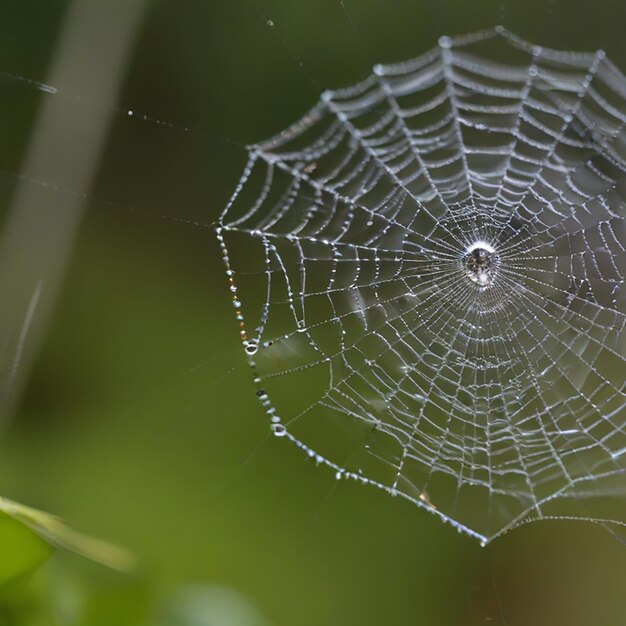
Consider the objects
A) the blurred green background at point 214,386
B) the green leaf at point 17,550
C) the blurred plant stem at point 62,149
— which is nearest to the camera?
the green leaf at point 17,550

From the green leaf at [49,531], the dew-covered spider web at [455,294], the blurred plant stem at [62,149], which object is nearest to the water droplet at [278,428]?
the dew-covered spider web at [455,294]

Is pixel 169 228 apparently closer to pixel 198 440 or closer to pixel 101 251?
pixel 101 251

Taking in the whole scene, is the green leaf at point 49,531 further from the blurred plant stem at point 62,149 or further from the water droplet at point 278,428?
the water droplet at point 278,428

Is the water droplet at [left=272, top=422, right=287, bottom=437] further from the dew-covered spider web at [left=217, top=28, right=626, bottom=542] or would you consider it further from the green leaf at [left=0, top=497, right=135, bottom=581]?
the green leaf at [left=0, top=497, right=135, bottom=581]

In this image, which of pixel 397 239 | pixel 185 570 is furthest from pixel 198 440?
pixel 397 239

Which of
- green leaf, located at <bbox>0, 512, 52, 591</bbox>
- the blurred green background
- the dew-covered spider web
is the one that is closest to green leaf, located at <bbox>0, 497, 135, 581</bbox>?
A: green leaf, located at <bbox>0, 512, 52, 591</bbox>

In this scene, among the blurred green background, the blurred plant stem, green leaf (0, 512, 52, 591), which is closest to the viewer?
green leaf (0, 512, 52, 591)
